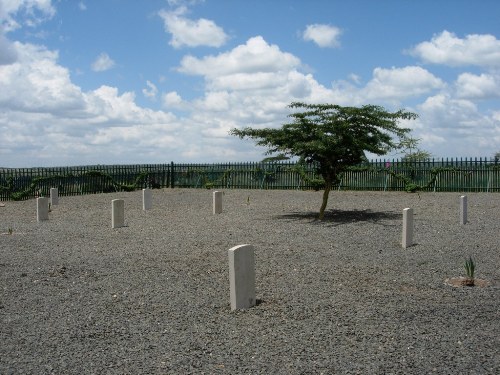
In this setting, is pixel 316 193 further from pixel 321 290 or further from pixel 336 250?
pixel 321 290

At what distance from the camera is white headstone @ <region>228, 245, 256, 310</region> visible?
7.21 metres

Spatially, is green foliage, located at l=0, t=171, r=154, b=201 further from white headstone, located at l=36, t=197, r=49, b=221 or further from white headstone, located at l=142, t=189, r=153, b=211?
white headstone, located at l=36, t=197, r=49, b=221

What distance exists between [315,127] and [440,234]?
16.2ft

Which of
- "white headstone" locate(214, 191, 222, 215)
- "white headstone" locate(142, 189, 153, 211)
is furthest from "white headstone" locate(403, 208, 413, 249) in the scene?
"white headstone" locate(142, 189, 153, 211)

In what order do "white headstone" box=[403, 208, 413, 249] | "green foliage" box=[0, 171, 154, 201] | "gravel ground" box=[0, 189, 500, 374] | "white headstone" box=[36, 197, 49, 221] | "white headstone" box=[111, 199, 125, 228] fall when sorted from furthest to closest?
"green foliage" box=[0, 171, 154, 201] < "white headstone" box=[36, 197, 49, 221] < "white headstone" box=[111, 199, 125, 228] < "white headstone" box=[403, 208, 413, 249] < "gravel ground" box=[0, 189, 500, 374]

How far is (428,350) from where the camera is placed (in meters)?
5.53

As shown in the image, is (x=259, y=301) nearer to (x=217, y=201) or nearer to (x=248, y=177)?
(x=217, y=201)

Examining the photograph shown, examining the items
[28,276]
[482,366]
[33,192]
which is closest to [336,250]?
[28,276]

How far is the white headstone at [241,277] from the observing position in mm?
Result: 7215

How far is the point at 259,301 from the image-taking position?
7680 millimetres

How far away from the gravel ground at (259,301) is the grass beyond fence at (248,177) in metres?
13.4

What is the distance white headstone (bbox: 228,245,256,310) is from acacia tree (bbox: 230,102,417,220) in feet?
29.4

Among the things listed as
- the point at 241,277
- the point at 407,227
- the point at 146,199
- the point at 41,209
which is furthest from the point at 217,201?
the point at 241,277

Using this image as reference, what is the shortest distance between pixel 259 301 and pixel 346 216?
1129cm
